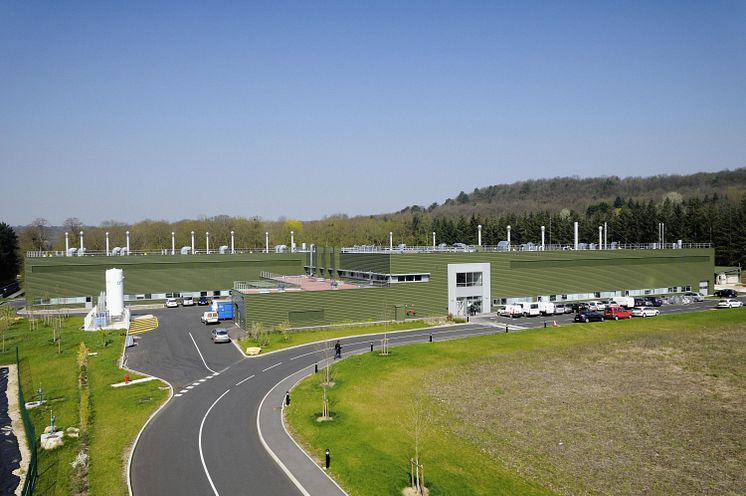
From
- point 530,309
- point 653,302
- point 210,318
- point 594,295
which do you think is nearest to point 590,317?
point 530,309

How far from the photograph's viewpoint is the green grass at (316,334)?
4938 cm

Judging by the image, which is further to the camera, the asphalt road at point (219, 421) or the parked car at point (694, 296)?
the parked car at point (694, 296)

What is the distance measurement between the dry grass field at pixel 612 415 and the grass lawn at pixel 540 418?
0.28ft

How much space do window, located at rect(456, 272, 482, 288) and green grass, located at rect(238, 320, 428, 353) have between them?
821cm

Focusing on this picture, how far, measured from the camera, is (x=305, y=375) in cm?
3841

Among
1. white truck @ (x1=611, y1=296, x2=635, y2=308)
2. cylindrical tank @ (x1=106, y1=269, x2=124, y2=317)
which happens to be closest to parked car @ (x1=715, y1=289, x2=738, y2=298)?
white truck @ (x1=611, y1=296, x2=635, y2=308)

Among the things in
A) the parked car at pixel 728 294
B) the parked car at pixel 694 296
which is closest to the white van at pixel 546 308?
the parked car at pixel 694 296

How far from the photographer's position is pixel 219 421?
28766 millimetres

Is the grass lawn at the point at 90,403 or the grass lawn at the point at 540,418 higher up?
the grass lawn at the point at 90,403

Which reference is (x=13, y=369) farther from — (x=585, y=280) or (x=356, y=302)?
(x=585, y=280)

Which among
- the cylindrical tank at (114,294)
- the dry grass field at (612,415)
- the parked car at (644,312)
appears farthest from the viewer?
the cylindrical tank at (114,294)

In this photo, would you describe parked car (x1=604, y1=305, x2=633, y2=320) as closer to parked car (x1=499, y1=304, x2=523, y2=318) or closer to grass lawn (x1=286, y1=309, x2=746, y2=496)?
parked car (x1=499, y1=304, x2=523, y2=318)

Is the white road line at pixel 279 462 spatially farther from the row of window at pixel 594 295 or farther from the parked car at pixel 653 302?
the parked car at pixel 653 302

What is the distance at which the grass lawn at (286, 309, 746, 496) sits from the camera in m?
22.2
